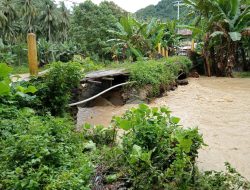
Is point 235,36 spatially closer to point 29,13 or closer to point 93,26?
point 93,26

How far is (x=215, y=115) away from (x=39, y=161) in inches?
246

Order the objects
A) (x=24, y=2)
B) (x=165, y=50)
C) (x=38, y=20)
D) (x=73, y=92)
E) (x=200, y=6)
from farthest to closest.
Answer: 1. (x=38, y=20)
2. (x=24, y=2)
3. (x=165, y=50)
4. (x=200, y=6)
5. (x=73, y=92)

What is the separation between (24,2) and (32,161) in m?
36.2

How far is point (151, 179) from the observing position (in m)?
3.30

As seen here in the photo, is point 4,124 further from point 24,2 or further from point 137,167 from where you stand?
point 24,2

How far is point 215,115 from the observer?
8.38m

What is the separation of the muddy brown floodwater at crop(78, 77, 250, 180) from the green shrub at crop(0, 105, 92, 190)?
220 cm

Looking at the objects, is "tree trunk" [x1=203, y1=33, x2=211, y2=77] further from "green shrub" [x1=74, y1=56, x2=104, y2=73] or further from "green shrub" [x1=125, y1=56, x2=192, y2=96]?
"green shrub" [x1=74, y1=56, x2=104, y2=73]

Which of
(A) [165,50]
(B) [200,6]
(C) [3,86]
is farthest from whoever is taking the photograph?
(A) [165,50]

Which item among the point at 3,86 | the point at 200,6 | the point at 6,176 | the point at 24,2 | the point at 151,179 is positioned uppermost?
the point at 24,2

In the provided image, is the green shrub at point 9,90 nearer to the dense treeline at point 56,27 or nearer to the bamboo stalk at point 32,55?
the bamboo stalk at point 32,55

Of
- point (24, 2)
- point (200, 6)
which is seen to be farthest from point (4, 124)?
point (24, 2)

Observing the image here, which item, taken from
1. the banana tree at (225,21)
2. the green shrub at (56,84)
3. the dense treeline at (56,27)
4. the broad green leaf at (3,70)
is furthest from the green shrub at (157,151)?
the dense treeline at (56,27)

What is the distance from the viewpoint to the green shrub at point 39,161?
279 centimetres
